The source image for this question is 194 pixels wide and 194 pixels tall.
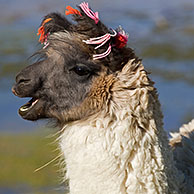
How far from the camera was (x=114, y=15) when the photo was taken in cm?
2294

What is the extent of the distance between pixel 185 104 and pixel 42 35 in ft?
27.3

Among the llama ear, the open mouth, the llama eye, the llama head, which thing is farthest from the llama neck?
the llama ear

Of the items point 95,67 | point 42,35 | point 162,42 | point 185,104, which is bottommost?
point 95,67

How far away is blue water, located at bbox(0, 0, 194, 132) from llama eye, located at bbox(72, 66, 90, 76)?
5.02m

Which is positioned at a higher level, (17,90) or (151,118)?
(17,90)

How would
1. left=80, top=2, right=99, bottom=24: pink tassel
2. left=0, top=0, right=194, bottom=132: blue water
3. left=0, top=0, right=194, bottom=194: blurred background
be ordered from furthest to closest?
left=0, top=0, right=194, bottom=132: blue water, left=0, top=0, right=194, bottom=194: blurred background, left=80, top=2, right=99, bottom=24: pink tassel

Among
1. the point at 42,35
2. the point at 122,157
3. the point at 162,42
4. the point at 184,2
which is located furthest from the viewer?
the point at 184,2

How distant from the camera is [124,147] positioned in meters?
3.27

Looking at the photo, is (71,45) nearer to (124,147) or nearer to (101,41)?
(101,41)

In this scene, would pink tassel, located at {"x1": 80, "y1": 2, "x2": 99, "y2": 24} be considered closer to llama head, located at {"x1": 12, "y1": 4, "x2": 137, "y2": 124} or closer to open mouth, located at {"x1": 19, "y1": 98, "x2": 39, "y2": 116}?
llama head, located at {"x1": 12, "y1": 4, "x2": 137, "y2": 124}

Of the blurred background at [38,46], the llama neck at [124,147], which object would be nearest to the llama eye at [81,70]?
the llama neck at [124,147]

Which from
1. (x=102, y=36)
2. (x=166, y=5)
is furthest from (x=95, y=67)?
(x=166, y=5)

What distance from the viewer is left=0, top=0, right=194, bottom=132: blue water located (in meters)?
11.4

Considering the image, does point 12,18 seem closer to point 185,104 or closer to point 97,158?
point 185,104
